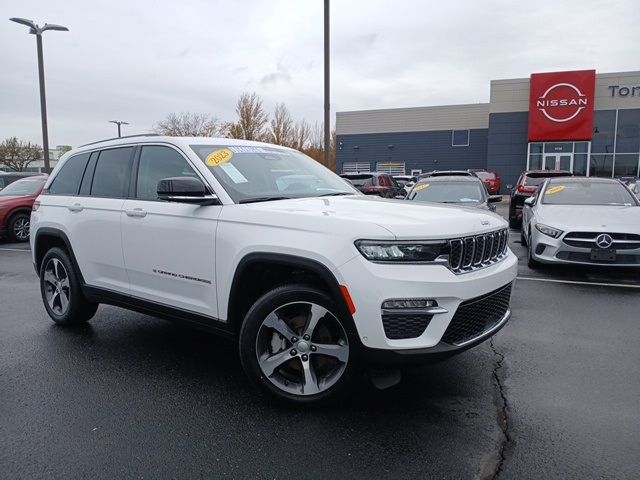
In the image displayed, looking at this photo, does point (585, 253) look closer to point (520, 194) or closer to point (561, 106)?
point (520, 194)

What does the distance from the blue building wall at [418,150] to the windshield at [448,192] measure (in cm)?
2980

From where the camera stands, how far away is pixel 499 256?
368cm

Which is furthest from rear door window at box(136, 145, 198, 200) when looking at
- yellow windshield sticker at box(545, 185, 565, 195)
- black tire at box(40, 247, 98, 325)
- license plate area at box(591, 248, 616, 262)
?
yellow windshield sticker at box(545, 185, 565, 195)

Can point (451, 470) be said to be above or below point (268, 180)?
below

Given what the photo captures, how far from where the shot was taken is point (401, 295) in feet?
9.26

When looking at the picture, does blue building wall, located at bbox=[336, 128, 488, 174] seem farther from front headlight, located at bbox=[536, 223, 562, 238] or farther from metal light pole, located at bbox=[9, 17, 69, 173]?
front headlight, located at bbox=[536, 223, 562, 238]

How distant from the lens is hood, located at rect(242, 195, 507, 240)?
2947 mm

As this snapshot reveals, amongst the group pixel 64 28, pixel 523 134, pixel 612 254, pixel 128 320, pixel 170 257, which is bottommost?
pixel 128 320

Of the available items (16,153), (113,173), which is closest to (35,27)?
(113,173)

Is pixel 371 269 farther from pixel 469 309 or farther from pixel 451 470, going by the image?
pixel 451 470

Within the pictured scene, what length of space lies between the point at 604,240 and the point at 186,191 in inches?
237

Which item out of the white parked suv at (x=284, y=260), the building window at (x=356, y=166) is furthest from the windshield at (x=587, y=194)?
the building window at (x=356, y=166)

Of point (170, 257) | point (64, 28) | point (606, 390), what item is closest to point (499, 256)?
point (606, 390)

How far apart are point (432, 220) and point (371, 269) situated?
55 centimetres
